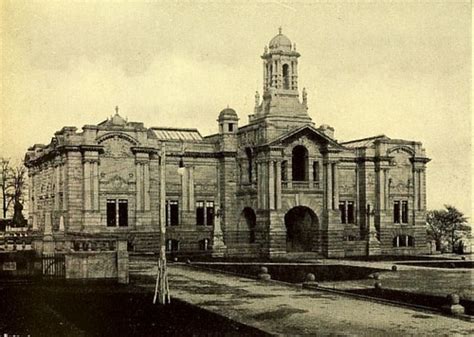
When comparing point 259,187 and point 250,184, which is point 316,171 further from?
point 250,184

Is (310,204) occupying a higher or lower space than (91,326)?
higher

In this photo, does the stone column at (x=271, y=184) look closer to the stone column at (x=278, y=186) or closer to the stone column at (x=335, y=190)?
the stone column at (x=278, y=186)

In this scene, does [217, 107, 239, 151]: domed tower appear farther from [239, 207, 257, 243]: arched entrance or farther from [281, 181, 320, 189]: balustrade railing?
[281, 181, 320, 189]: balustrade railing

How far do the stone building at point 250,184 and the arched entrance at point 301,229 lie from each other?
0.30 feet

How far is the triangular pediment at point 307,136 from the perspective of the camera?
5356 cm

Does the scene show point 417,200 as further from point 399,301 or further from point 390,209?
point 399,301

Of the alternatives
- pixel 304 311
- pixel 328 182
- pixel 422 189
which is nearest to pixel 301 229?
pixel 328 182

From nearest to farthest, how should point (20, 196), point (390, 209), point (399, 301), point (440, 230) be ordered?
point (399, 301), point (390, 209), point (20, 196), point (440, 230)

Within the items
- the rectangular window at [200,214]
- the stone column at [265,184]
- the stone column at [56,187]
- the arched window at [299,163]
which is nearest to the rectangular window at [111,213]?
the stone column at [56,187]

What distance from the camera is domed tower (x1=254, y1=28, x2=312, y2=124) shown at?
57.0 meters

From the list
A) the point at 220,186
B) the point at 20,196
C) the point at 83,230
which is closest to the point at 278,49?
the point at 220,186

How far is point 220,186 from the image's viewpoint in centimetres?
5831

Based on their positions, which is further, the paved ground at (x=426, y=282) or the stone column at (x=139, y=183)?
the stone column at (x=139, y=183)

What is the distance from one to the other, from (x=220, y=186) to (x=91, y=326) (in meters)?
39.4
